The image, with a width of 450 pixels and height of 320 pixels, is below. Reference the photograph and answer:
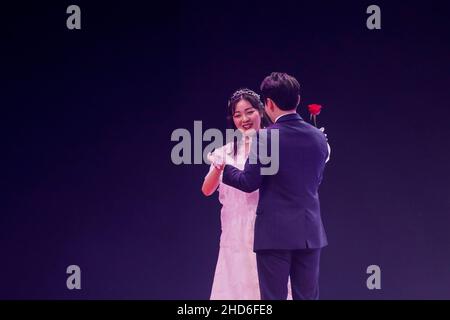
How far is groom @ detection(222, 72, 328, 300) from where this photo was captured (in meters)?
2.57

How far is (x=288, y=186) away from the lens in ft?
8.52

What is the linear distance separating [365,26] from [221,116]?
3.30 ft

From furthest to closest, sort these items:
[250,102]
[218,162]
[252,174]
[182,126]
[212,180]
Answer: [182,126], [250,102], [212,180], [218,162], [252,174]

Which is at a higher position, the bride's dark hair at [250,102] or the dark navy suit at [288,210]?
the bride's dark hair at [250,102]

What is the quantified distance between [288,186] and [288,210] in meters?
0.10

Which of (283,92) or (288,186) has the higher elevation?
(283,92)

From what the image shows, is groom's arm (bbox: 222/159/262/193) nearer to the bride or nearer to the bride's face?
the bride

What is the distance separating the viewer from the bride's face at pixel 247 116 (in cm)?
300

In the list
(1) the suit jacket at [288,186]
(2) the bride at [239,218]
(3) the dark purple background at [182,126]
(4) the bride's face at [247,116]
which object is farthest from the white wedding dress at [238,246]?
(3) the dark purple background at [182,126]

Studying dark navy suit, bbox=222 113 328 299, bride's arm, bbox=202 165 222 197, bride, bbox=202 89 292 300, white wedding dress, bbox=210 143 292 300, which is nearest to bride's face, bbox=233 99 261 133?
bride, bbox=202 89 292 300

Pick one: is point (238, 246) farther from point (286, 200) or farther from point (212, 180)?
point (286, 200)

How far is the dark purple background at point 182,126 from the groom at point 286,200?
3.46 feet

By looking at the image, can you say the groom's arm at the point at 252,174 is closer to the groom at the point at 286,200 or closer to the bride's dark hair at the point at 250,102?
the groom at the point at 286,200

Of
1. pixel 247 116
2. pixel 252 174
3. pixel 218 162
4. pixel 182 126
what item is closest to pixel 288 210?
pixel 252 174
